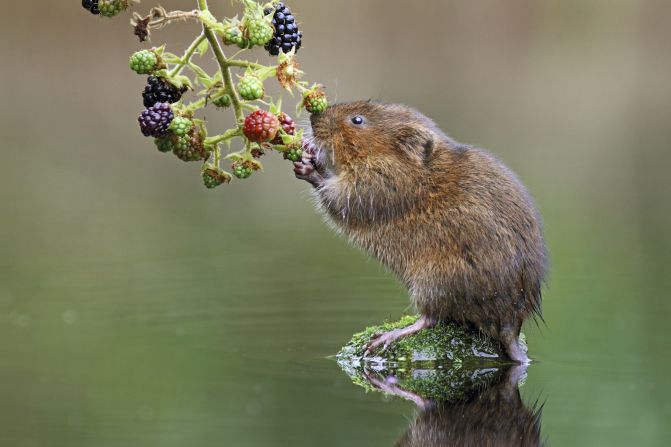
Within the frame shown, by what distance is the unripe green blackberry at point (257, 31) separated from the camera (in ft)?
13.8

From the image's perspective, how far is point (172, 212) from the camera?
36.1ft

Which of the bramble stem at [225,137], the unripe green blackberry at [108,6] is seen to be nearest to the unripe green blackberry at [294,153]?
the bramble stem at [225,137]

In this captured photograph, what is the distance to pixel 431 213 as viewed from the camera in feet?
18.4

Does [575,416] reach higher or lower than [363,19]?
lower

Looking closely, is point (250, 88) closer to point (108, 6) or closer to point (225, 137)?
point (225, 137)

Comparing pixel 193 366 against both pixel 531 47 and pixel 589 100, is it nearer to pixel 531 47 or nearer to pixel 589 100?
pixel 589 100

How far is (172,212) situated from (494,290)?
604cm

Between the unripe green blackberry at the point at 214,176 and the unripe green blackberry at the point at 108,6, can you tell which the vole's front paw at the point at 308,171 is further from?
the unripe green blackberry at the point at 108,6

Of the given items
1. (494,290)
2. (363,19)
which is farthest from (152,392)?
(363,19)

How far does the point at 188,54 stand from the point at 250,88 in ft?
0.84

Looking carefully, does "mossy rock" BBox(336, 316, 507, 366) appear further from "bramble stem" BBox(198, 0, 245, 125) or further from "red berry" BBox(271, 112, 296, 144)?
"bramble stem" BBox(198, 0, 245, 125)

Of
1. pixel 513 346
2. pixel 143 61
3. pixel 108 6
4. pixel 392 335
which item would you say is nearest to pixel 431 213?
pixel 392 335

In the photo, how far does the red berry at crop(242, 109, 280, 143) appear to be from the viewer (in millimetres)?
4508

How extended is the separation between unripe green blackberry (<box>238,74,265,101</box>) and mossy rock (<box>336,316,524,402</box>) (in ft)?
4.69
